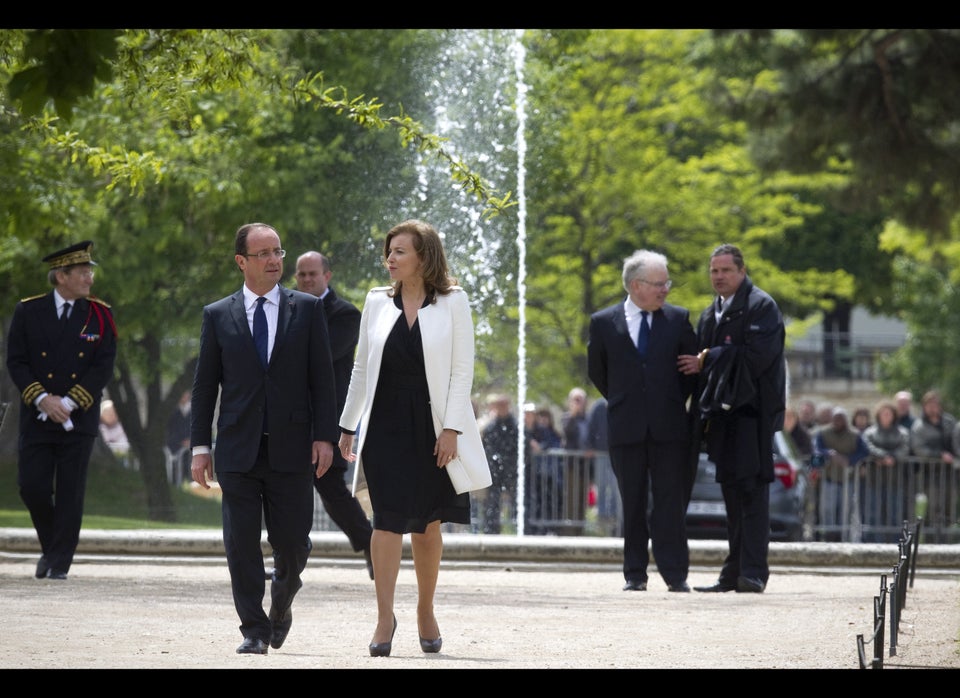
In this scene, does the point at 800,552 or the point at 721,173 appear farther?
the point at 721,173

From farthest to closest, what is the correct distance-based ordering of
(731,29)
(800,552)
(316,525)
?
(731,29) < (316,525) < (800,552)

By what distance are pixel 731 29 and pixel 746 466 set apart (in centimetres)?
1046

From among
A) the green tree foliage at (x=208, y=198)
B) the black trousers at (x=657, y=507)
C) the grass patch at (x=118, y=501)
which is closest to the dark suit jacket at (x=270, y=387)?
the black trousers at (x=657, y=507)

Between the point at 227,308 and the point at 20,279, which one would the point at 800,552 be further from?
the point at 20,279

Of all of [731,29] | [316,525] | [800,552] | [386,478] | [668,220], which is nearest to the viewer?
[386,478]

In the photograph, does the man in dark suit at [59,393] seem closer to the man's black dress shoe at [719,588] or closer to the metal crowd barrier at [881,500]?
the man's black dress shoe at [719,588]

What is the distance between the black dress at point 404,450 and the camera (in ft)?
27.1

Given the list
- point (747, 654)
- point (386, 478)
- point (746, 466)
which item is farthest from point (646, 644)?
point (746, 466)

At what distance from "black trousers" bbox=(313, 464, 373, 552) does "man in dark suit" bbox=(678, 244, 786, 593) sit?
2.28 metres

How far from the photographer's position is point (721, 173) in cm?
3394

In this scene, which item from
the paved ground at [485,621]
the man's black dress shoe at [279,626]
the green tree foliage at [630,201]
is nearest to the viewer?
the paved ground at [485,621]

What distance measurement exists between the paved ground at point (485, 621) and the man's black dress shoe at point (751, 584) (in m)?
0.11

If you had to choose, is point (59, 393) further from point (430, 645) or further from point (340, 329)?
point (430, 645)

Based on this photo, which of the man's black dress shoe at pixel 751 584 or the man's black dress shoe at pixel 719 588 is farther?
the man's black dress shoe at pixel 719 588
